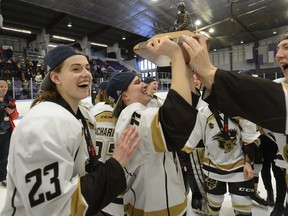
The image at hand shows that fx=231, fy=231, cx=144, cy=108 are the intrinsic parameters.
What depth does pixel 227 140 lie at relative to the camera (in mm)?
2311

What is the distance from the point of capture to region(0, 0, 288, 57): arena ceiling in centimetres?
1073

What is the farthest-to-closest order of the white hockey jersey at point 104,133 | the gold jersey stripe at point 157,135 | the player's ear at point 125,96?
1. the white hockey jersey at point 104,133
2. the player's ear at point 125,96
3. the gold jersey stripe at point 157,135

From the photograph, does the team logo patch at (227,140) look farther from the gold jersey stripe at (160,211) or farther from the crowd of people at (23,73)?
the crowd of people at (23,73)

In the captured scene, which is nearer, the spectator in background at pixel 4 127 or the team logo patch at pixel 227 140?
the team logo patch at pixel 227 140

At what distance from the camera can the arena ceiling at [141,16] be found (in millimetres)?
10727

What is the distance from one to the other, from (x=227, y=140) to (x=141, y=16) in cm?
1136

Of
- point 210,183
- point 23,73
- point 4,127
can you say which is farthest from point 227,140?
point 23,73

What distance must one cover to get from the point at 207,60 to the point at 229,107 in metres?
0.19

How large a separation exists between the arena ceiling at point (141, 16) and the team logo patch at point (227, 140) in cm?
941

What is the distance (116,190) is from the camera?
3.10 ft

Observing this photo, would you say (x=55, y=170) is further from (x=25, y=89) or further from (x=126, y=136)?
(x=25, y=89)

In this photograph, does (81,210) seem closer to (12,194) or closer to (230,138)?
(12,194)

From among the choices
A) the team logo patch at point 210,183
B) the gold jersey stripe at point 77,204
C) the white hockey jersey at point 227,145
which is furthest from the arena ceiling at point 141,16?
the gold jersey stripe at point 77,204

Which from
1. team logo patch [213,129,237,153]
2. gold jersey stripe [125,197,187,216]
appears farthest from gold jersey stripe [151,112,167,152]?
team logo patch [213,129,237,153]
